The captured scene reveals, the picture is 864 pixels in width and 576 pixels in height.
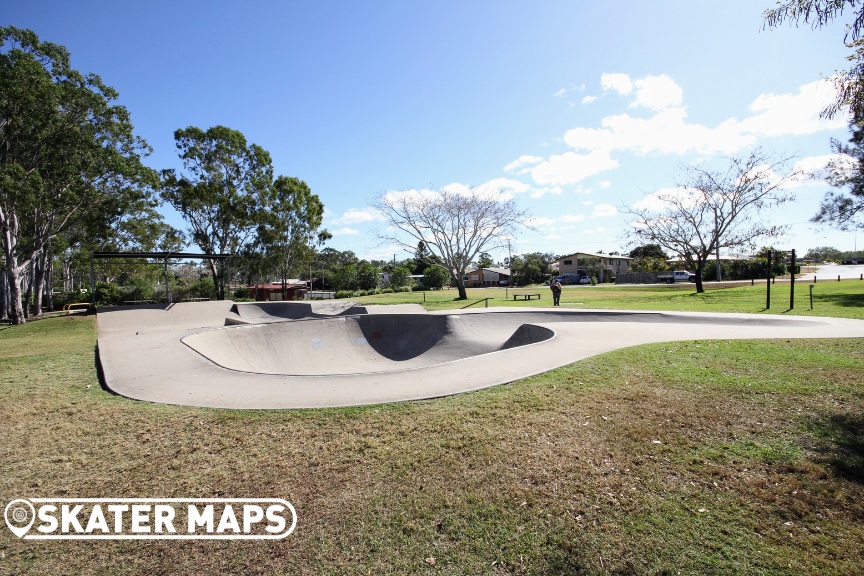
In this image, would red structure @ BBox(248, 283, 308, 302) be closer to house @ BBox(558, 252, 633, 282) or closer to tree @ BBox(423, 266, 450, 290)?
tree @ BBox(423, 266, 450, 290)

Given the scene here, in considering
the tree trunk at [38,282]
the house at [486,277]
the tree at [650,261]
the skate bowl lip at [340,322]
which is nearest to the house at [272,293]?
the tree trunk at [38,282]

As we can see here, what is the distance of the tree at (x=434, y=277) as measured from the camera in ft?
180

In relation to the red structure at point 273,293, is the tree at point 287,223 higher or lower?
higher

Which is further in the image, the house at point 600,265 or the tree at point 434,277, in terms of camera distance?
the house at point 600,265

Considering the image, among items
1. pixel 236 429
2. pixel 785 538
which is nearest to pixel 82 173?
pixel 236 429

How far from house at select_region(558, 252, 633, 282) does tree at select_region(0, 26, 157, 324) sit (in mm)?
66715

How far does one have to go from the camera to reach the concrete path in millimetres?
6355

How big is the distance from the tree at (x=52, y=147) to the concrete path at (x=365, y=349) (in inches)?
223

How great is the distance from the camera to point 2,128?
56.1 feet

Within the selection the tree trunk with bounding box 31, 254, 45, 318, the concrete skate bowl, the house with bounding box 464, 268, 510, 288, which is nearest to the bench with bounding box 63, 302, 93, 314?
the tree trunk with bounding box 31, 254, 45, 318

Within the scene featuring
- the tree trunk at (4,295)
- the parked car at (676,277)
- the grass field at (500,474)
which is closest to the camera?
the grass field at (500,474)

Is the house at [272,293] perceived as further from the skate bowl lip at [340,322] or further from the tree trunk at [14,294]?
the skate bowl lip at [340,322]

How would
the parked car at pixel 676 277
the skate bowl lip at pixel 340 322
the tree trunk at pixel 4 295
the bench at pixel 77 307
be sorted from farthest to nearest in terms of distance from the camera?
1. the parked car at pixel 676 277
2. the bench at pixel 77 307
3. the tree trunk at pixel 4 295
4. the skate bowl lip at pixel 340 322

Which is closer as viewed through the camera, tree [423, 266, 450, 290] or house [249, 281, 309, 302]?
house [249, 281, 309, 302]
